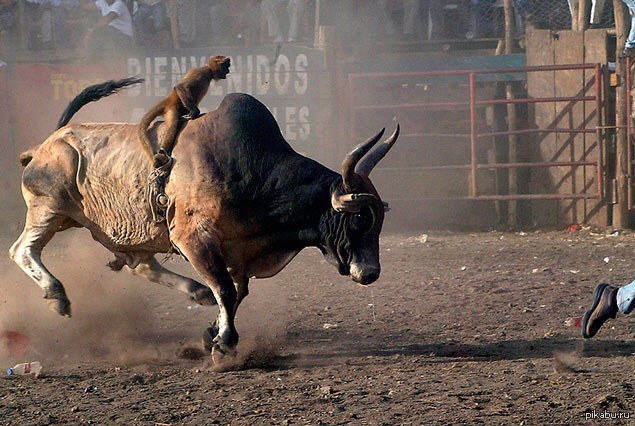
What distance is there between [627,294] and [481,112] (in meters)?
8.26

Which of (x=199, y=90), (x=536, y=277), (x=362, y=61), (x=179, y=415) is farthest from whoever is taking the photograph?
(x=362, y=61)

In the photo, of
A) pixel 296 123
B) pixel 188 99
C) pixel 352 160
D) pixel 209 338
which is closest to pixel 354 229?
A: pixel 352 160

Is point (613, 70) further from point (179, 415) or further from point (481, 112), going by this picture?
point (179, 415)

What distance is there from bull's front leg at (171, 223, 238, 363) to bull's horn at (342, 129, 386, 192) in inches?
30.9

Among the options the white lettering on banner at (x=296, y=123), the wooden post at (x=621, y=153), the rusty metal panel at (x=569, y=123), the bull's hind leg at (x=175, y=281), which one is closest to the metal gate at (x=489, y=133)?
the rusty metal panel at (x=569, y=123)

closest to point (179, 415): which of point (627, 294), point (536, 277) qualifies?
point (627, 294)

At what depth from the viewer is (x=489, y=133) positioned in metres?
11.5

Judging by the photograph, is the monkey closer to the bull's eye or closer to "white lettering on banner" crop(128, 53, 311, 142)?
the bull's eye

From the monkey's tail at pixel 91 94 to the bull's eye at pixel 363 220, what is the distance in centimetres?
209

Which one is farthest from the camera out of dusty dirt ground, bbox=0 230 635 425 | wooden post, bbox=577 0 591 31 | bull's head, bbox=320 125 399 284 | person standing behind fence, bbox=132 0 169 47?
person standing behind fence, bbox=132 0 169 47

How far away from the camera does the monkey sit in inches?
216

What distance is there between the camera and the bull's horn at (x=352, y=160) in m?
4.93

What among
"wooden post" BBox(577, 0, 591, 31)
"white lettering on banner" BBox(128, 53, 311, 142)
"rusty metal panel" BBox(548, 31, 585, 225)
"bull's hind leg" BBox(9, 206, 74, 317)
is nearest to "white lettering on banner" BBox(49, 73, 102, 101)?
"white lettering on banner" BBox(128, 53, 311, 142)

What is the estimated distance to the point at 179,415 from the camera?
165 inches
